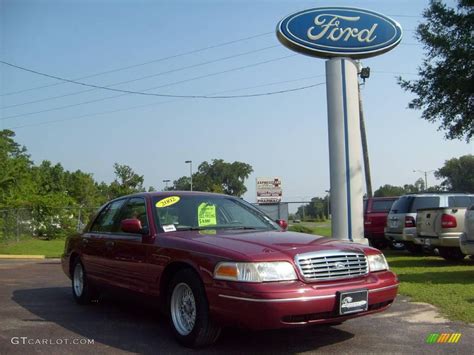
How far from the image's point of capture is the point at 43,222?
26469mm

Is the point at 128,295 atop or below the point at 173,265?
below

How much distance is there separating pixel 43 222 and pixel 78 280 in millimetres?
19820

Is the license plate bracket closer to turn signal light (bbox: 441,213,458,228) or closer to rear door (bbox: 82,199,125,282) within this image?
rear door (bbox: 82,199,125,282)

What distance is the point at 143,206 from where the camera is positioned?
21.5ft

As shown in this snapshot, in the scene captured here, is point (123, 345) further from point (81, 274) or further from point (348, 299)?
point (81, 274)

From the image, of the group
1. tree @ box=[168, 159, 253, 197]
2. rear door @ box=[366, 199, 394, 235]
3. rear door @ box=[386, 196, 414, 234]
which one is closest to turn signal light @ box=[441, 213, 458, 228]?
rear door @ box=[386, 196, 414, 234]

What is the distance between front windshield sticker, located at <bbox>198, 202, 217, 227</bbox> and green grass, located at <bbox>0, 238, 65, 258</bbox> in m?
13.1

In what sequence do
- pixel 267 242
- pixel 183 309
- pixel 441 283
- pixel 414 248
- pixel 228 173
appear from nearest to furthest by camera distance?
pixel 267 242, pixel 183 309, pixel 441 283, pixel 414 248, pixel 228 173

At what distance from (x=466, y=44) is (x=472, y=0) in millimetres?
1273

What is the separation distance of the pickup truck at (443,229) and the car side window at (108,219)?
7536mm

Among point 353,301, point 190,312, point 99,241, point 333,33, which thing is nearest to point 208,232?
point 190,312

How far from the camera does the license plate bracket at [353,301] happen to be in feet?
16.0

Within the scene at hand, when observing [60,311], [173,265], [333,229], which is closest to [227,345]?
[173,265]

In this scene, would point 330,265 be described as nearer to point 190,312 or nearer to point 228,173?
point 190,312
